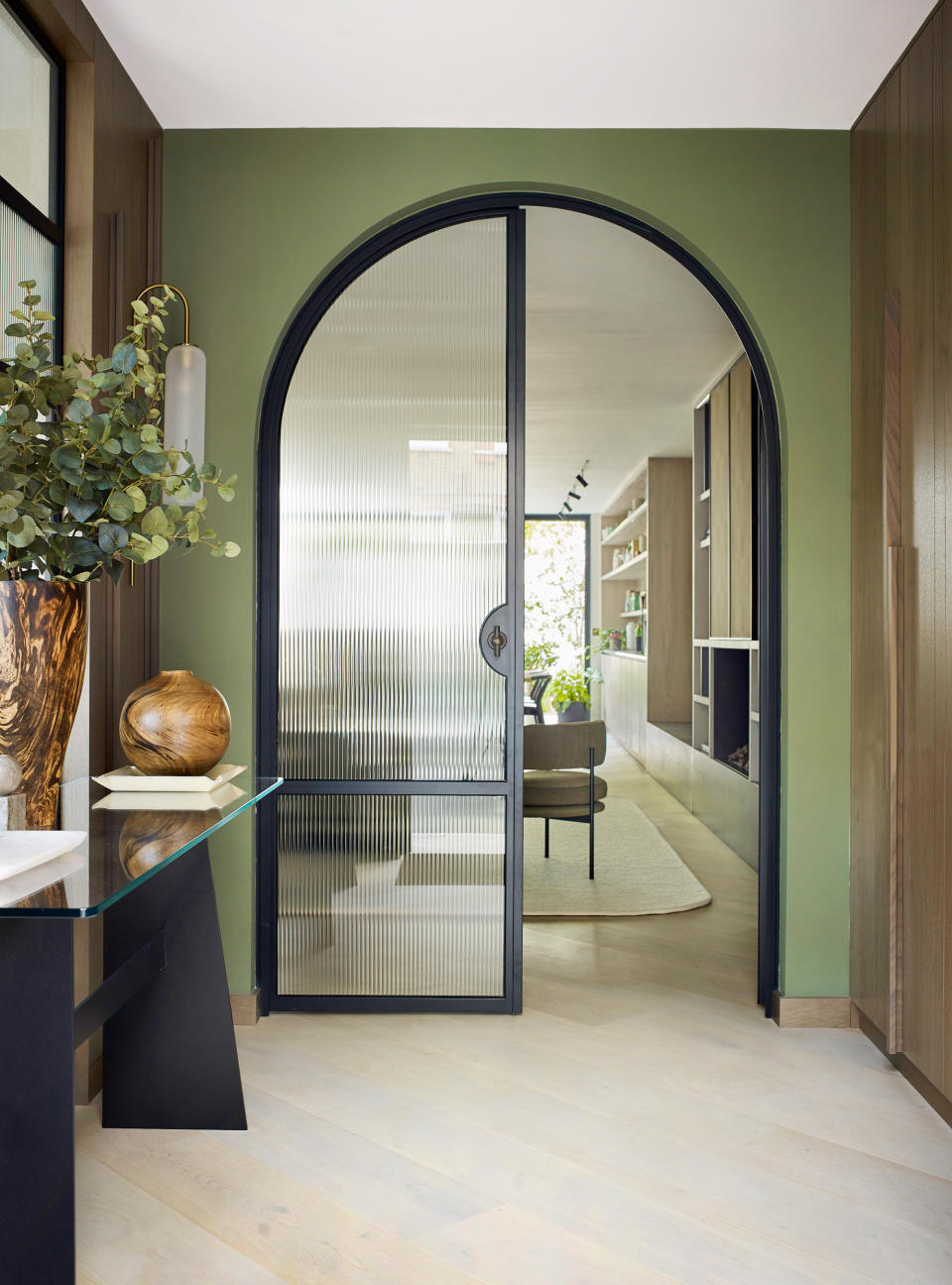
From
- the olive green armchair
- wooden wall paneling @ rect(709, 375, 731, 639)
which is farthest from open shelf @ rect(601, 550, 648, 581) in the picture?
the olive green armchair

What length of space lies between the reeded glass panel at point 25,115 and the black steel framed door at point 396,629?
871 mm

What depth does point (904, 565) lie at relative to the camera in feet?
8.76

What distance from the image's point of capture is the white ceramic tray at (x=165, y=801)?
1.96m

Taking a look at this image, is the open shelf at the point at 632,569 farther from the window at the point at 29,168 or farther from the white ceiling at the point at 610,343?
the window at the point at 29,168

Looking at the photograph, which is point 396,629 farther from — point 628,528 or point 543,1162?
point 628,528

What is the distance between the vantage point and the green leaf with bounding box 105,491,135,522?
177 centimetres

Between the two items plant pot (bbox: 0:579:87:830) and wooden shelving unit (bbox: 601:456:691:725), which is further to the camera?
wooden shelving unit (bbox: 601:456:691:725)

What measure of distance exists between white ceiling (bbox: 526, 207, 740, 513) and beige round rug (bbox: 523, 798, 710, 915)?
109 inches

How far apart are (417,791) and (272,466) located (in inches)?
44.1

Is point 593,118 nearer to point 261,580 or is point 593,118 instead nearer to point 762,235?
point 762,235

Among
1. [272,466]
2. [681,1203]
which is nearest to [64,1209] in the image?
[681,1203]

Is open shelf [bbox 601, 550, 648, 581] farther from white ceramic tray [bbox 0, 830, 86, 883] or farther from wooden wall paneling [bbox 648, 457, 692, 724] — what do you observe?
white ceramic tray [bbox 0, 830, 86, 883]

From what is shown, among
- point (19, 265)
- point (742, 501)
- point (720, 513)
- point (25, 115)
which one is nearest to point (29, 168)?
point (25, 115)

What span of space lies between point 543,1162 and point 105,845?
4.12ft
